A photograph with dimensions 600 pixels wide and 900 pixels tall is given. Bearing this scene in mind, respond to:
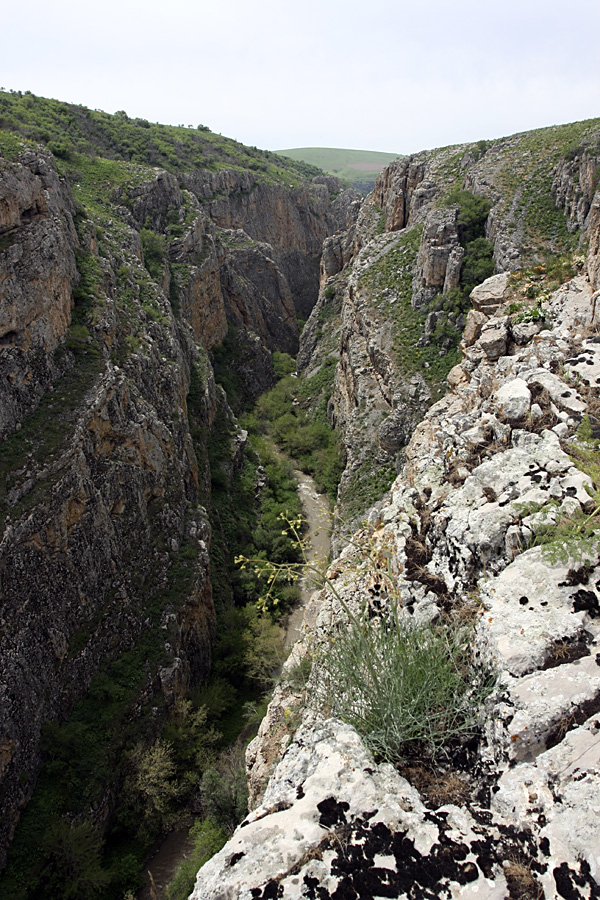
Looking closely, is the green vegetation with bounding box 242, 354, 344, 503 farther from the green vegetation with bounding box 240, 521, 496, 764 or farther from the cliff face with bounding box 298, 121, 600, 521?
the green vegetation with bounding box 240, 521, 496, 764

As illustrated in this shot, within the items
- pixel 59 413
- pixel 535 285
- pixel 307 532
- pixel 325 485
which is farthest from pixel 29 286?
pixel 325 485

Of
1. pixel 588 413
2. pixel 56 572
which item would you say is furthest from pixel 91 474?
pixel 588 413

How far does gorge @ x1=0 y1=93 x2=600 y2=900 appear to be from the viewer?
4.28m

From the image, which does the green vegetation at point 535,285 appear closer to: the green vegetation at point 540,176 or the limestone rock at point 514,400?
the limestone rock at point 514,400

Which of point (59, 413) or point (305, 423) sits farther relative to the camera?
point (305, 423)

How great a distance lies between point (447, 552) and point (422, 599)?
0.76 meters

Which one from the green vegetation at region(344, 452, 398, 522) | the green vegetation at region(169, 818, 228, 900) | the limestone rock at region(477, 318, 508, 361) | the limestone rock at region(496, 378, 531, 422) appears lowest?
the green vegetation at region(169, 818, 228, 900)

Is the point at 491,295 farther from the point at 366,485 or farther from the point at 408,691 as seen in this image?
the point at 366,485

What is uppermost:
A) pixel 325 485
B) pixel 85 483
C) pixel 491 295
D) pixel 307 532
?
pixel 491 295

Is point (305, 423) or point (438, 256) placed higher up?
point (438, 256)

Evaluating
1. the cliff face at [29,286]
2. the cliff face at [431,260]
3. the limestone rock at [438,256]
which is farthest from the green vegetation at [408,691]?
the limestone rock at [438,256]

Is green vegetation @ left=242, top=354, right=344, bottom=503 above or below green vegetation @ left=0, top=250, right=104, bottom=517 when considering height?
below

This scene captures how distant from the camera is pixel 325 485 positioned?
143ft

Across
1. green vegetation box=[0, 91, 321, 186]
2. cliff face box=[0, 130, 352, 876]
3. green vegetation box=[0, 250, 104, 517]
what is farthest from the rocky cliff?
green vegetation box=[0, 91, 321, 186]
